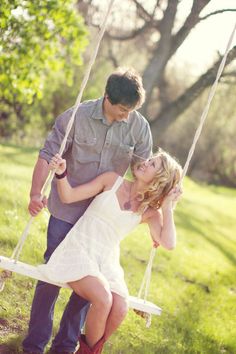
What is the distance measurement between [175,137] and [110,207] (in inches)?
804

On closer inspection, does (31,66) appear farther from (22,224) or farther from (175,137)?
(175,137)

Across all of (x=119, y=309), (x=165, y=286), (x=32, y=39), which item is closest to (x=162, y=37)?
(x=32, y=39)

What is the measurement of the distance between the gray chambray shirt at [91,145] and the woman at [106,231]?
10 cm

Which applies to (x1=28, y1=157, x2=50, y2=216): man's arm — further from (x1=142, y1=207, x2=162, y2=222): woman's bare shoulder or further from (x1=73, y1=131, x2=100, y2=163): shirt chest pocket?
(x1=142, y1=207, x2=162, y2=222): woman's bare shoulder

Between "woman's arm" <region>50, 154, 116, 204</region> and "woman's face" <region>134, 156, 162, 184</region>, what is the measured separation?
5.6 inches

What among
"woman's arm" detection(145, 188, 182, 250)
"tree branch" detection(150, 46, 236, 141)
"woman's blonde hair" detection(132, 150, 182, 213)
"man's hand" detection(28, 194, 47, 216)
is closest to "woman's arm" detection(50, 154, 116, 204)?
"man's hand" detection(28, 194, 47, 216)

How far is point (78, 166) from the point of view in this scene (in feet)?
11.4

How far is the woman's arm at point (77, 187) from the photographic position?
10.4 ft

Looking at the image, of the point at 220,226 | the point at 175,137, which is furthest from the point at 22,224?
the point at 175,137

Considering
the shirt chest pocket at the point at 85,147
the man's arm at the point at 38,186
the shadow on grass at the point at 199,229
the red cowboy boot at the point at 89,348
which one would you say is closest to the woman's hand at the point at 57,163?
the man's arm at the point at 38,186

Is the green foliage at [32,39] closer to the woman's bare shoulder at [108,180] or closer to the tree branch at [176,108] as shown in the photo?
the woman's bare shoulder at [108,180]

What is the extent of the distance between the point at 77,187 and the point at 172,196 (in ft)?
1.67

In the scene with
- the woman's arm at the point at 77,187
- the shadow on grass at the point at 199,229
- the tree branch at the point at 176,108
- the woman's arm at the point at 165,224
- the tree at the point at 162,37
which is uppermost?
the woman's arm at the point at 77,187

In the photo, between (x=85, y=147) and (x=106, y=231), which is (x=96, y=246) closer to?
(x=106, y=231)
